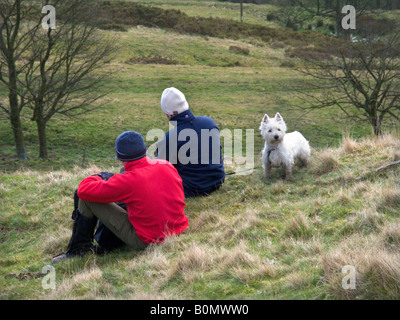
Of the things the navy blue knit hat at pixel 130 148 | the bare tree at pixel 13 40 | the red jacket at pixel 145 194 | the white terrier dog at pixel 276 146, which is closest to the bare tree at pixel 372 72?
the white terrier dog at pixel 276 146

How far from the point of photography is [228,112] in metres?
26.1

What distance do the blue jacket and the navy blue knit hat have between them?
161cm

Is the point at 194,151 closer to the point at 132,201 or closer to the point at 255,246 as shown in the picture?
the point at 132,201

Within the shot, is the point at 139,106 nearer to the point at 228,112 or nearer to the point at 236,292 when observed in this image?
the point at 228,112

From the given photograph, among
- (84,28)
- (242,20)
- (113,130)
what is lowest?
(113,130)

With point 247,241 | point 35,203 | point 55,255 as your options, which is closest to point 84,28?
point 35,203

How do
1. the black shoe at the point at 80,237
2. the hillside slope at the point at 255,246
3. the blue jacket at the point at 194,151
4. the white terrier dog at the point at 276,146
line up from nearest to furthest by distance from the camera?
the hillside slope at the point at 255,246 → the black shoe at the point at 80,237 → the blue jacket at the point at 194,151 → the white terrier dog at the point at 276,146

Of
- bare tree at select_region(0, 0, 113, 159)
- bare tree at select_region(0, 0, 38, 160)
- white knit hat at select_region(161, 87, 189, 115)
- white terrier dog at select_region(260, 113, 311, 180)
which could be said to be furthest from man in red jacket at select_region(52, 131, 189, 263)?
bare tree at select_region(0, 0, 38, 160)

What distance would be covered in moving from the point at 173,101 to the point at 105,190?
93.3 inches

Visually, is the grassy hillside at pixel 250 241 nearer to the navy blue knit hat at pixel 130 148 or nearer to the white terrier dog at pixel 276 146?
the white terrier dog at pixel 276 146

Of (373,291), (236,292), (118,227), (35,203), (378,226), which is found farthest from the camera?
(35,203)

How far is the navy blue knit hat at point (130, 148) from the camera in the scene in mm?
5570

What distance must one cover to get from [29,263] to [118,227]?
1.36 m

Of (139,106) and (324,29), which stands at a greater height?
(324,29)
